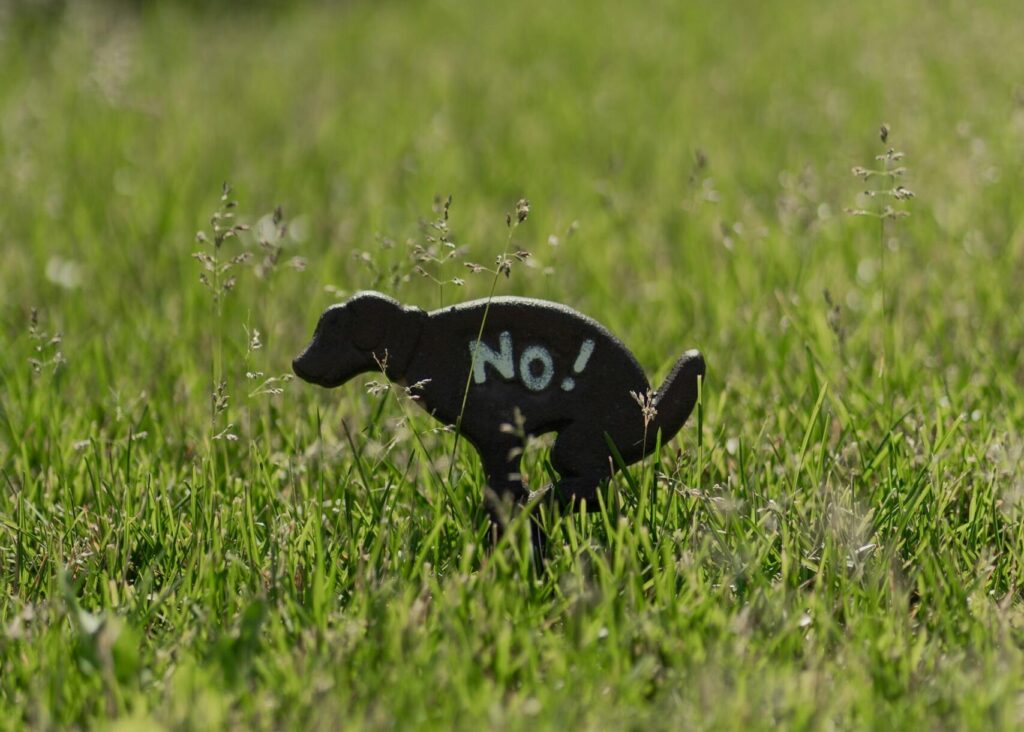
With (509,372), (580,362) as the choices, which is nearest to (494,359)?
(509,372)

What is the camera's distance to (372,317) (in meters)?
2.23

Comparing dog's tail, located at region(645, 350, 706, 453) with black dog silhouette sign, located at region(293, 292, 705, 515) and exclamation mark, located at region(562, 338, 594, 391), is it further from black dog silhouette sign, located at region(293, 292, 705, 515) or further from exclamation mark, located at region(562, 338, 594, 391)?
exclamation mark, located at region(562, 338, 594, 391)

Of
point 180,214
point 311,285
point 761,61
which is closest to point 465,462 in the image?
point 311,285

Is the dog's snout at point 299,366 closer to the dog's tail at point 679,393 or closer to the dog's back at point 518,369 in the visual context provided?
the dog's back at point 518,369

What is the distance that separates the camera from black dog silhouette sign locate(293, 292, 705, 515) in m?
2.23

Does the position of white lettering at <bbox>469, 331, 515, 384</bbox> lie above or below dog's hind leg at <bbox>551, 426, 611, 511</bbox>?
above

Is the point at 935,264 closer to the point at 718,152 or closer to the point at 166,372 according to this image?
the point at 718,152

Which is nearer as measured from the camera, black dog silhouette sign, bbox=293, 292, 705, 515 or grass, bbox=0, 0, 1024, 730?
grass, bbox=0, 0, 1024, 730

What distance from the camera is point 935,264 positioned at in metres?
3.94

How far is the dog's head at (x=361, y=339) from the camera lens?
7.32ft

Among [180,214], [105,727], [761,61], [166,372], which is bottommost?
[105,727]

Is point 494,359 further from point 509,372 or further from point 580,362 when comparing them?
point 580,362

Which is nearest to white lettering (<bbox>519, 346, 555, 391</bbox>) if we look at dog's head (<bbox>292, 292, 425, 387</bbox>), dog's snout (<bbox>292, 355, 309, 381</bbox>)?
dog's head (<bbox>292, 292, 425, 387</bbox>)

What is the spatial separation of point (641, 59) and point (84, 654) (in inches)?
231
